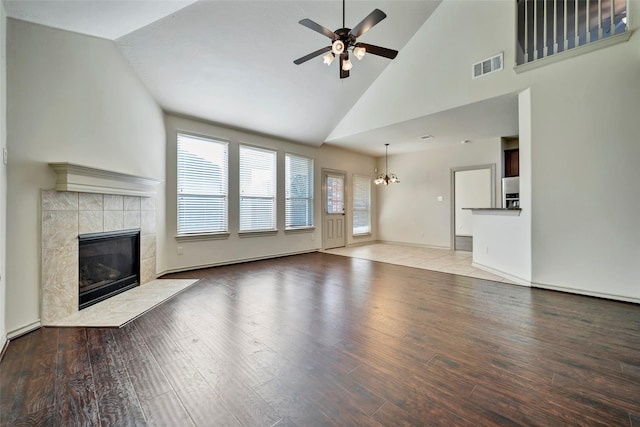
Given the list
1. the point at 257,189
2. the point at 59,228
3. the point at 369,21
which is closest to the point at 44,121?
the point at 59,228

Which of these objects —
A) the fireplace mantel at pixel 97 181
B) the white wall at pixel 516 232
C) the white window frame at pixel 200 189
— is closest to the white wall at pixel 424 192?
the white wall at pixel 516 232

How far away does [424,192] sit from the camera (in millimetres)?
7660

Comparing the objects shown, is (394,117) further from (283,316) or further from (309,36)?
(283,316)

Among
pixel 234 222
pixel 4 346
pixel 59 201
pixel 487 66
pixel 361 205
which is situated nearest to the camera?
pixel 4 346

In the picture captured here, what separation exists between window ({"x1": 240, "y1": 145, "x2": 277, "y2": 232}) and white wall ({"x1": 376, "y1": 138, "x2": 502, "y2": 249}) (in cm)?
418

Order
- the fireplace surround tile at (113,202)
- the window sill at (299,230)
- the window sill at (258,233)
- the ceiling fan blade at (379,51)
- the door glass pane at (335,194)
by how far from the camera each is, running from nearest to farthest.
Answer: the ceiling fan blade at (379,51)
the fireplace surround tile at (113,202)
the window sill at (258,233)
the window sill at (299,230)
the door glass pane at (335,194)

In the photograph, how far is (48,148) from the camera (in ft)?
8.46

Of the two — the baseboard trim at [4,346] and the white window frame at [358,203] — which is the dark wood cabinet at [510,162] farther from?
the baseboard trim at [4,346]

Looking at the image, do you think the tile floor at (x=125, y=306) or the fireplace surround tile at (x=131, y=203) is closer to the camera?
the tile floor at (x=125, y=306)

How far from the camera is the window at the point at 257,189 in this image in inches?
219

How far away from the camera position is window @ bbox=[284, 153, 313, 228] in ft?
21.0

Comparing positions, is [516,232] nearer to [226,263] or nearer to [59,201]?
[226,263]

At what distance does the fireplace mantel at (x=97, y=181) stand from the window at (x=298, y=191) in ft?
9.85

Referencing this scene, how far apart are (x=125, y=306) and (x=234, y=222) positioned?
8.43 ft
